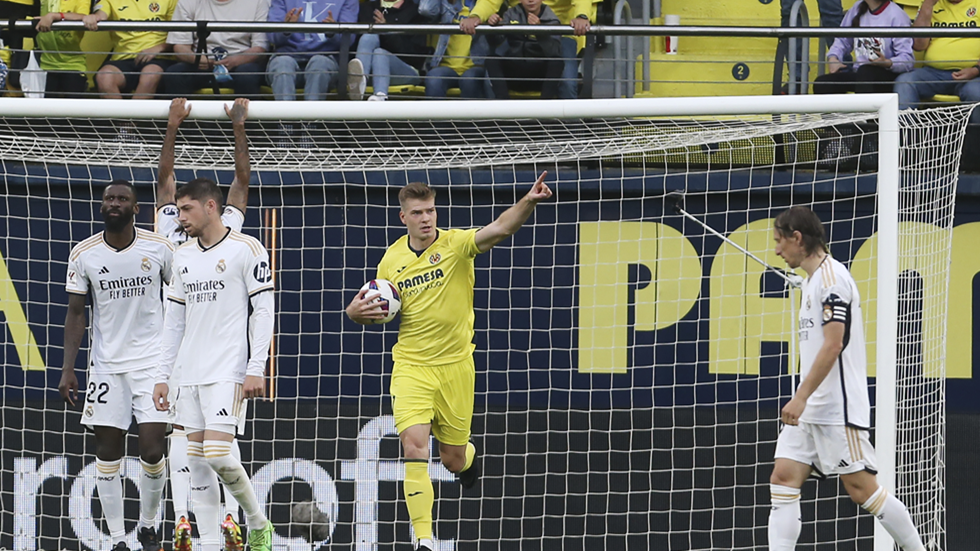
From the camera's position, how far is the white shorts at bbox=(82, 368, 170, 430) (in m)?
7.14

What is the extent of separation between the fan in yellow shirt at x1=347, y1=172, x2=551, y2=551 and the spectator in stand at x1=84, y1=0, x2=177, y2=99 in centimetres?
308

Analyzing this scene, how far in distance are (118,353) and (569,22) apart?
3.99 metres

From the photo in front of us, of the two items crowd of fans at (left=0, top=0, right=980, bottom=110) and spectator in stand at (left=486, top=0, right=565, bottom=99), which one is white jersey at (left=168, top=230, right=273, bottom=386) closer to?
crowd of fans at (left=0, top=0, right=980, bottom=110)

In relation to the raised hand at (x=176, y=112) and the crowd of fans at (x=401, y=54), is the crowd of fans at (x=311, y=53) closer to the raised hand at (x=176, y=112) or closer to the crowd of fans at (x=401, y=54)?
the crowd of fans at (x=401, y=54)

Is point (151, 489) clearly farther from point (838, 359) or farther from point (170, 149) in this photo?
point (838, 359)

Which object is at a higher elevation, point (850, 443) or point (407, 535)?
point (850, 443)

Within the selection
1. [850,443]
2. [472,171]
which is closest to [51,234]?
[472,171]

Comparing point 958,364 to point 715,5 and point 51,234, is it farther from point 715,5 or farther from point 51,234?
point 51,234

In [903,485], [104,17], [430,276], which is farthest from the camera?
[104,17]

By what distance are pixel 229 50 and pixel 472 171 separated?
92.7 inches

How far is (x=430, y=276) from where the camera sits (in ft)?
22.4

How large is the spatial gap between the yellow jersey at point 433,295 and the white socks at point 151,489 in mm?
1635

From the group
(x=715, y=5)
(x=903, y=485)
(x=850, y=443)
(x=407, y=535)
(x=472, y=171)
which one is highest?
(x=715, y=5)

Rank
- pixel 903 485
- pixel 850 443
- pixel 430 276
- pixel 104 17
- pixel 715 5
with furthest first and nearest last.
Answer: pixel 715 5, pixel 104 17, pixel 903 485, pixel 430 276, pixel 850 443
